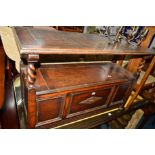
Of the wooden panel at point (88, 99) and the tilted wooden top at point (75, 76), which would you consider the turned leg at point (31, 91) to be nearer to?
the tilted wooden top at point (75, 76)

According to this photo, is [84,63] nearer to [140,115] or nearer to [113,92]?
[113,92]

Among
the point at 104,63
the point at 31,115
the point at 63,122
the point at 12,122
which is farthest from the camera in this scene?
the point at 104,63

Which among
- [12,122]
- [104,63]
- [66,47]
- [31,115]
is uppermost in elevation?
Result: [66,47]

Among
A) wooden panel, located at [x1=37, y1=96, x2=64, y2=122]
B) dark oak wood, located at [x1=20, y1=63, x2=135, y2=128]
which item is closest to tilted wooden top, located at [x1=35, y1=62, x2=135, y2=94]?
dark oak wood, located at [x1=20, y1=63, x2=135, y2=128]

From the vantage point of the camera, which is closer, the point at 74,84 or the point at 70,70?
the point at 74,84

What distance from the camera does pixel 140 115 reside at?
2383mm

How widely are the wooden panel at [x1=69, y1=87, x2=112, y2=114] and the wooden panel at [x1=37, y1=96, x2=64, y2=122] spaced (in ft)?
0.40

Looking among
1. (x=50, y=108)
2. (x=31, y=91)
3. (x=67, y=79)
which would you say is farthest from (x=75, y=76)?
(x=31, y=91)

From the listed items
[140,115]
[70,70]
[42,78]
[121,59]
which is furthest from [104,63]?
[140,115]

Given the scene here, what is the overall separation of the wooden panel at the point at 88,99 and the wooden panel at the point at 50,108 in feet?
0.40

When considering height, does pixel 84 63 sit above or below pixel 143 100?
above

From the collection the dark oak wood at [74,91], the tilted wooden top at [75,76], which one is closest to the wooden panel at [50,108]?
the dark oak wood at [74,91]

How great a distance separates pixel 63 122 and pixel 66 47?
2.71ft

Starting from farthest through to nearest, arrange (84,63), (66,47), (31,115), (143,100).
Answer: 1. (143,100)
2. (84,63)
3. (31,115)
4. (66,47)
